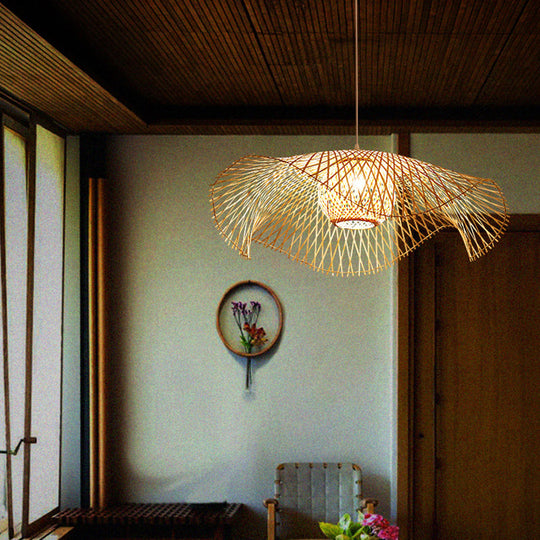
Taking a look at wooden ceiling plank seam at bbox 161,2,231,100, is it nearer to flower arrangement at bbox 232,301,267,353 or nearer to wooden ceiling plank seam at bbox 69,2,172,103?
wooden ceiling plank seam at bbox 69,2,172,103

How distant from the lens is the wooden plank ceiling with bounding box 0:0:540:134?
9.25ft

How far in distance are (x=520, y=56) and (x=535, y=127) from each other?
1.09 meters

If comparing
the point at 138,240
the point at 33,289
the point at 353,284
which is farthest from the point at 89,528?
the point at 353,284

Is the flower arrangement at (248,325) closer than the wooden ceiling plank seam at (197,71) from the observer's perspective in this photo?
No

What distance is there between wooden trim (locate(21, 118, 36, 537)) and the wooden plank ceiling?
0.36 metres

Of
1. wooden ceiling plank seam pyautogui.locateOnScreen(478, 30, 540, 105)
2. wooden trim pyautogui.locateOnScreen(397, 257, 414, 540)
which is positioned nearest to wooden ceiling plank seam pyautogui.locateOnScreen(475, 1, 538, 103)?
wooden ceiling plank seam pyautogui.locateOnScreen(478, 30, 540, 105)

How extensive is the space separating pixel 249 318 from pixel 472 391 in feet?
5.25

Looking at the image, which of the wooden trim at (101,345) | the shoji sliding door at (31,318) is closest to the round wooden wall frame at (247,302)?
the wooden trim at (101,345)

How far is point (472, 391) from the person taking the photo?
4.30m

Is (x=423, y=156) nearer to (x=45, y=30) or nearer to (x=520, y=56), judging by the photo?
(x=520, y=56)

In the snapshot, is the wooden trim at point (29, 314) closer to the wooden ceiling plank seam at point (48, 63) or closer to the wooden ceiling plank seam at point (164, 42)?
the wooden ceiling plank seam at point (48, 63)

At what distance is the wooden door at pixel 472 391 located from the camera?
4254mm

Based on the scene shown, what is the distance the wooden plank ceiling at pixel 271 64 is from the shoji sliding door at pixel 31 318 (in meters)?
0.39

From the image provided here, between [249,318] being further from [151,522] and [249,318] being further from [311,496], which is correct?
[151,522]
